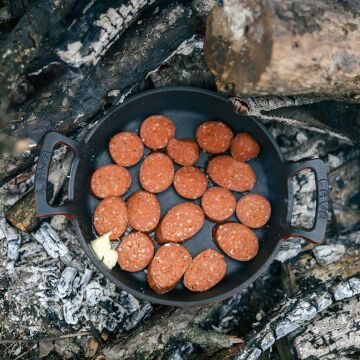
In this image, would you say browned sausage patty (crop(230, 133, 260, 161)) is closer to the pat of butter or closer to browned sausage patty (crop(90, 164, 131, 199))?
browned sausage patty (crop(90, 164, 131, 199))

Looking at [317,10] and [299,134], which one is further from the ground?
[317,10]

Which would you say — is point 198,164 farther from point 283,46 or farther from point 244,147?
point 283,46

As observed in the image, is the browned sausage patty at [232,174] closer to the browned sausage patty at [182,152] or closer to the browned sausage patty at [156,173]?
the browned sausage patty at [182,152]

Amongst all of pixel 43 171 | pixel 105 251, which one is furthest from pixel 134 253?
pixel 43 171

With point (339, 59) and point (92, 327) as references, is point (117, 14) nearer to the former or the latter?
point (339, 59)

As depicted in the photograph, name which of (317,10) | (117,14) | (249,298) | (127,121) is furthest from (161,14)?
(249,298)

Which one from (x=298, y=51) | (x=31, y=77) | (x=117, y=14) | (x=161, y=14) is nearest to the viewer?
(x=298, y=51)

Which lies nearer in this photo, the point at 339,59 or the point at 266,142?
the point at 339,59
